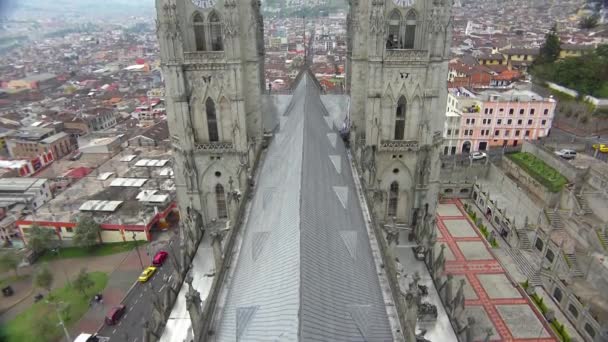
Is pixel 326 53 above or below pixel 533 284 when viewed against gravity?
above

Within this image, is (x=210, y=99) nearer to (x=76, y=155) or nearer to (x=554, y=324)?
(x=554, y=324)

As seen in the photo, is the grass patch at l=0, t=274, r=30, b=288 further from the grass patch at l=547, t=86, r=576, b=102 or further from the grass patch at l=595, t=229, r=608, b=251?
the grass patch at l=547, t=86, r=576, b=102

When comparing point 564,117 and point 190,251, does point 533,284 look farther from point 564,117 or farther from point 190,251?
point 564,117

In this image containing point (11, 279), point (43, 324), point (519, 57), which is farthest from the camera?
point (519, 57)

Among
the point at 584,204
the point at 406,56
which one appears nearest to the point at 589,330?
the point at 584,204

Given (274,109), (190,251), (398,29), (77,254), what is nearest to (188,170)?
(190,251)

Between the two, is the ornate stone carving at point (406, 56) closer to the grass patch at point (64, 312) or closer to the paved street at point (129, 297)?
the paved street at point (129, 297)

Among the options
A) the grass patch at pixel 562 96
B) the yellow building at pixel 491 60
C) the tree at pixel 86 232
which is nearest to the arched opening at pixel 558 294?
the tree at pixel 86 232
